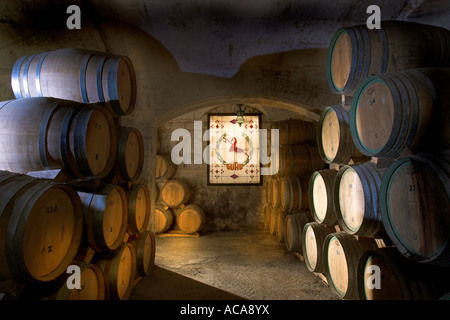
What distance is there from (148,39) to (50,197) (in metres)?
3.47

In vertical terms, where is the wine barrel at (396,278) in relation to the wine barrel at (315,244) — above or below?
above

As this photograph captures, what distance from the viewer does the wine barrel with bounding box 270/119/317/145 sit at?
5.77 m

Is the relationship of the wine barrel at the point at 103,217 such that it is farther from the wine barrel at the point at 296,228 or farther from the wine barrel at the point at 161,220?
the wine barrel at the point at 161,220

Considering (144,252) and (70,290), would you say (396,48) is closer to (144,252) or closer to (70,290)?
(70,290)

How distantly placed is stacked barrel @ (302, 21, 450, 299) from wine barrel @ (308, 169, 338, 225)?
351 mm

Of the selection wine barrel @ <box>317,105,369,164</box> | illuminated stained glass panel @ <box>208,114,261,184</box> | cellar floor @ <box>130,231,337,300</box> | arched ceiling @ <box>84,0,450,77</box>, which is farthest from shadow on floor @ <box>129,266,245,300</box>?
illuminated stained glass panel @ <box>208,114,261,184</box>

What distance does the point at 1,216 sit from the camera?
143 centimetres

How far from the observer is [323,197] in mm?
3326

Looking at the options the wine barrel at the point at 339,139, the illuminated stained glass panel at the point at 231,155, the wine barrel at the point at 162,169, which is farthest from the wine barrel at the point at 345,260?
the wine barrel at the point at 162,169

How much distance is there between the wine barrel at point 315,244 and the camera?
142 inches

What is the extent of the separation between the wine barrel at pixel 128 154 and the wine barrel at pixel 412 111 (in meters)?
2.59

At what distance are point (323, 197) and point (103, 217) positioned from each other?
2.54 m

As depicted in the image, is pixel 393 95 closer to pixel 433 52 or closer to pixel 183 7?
pixel 433 52

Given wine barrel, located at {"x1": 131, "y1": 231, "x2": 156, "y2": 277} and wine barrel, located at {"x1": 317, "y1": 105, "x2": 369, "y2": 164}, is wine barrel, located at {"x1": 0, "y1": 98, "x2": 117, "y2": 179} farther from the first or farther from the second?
wine barrel, located at {"x1": 317, "y1": 105, "x2": 369, "y2": 164}
